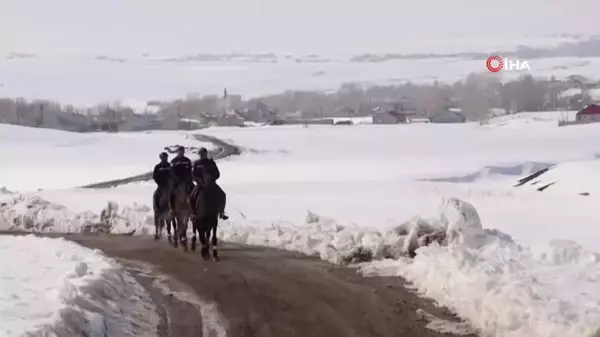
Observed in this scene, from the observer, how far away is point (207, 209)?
11.7 m

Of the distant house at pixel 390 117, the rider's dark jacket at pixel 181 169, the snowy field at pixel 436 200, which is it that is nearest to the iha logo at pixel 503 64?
the snowy field at pixel 436 200

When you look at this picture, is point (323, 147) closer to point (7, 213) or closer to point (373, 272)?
point (373, 272)

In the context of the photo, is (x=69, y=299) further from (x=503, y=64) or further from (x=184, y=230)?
(x=503, y=64)

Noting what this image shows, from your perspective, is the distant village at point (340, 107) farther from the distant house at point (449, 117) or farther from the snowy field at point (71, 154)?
the snowy field at point (71, 154)

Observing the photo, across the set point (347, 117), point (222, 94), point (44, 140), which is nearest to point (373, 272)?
point (347, 117)

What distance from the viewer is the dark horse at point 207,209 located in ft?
38.2

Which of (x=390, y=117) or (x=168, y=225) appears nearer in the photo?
(x=390, y=117)

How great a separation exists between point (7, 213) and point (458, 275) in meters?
12.1

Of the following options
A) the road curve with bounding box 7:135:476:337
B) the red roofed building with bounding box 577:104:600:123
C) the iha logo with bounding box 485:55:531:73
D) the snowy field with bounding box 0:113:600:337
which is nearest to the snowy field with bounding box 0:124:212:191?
the snowy field with bounding box 0:113:600:337

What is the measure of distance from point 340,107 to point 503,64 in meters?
2.40

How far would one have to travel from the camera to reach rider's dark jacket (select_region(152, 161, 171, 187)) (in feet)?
42.4

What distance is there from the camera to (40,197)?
1602cm

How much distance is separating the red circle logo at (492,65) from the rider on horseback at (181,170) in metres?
4.81

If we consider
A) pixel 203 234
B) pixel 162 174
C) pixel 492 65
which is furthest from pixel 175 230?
pixel 492 65
